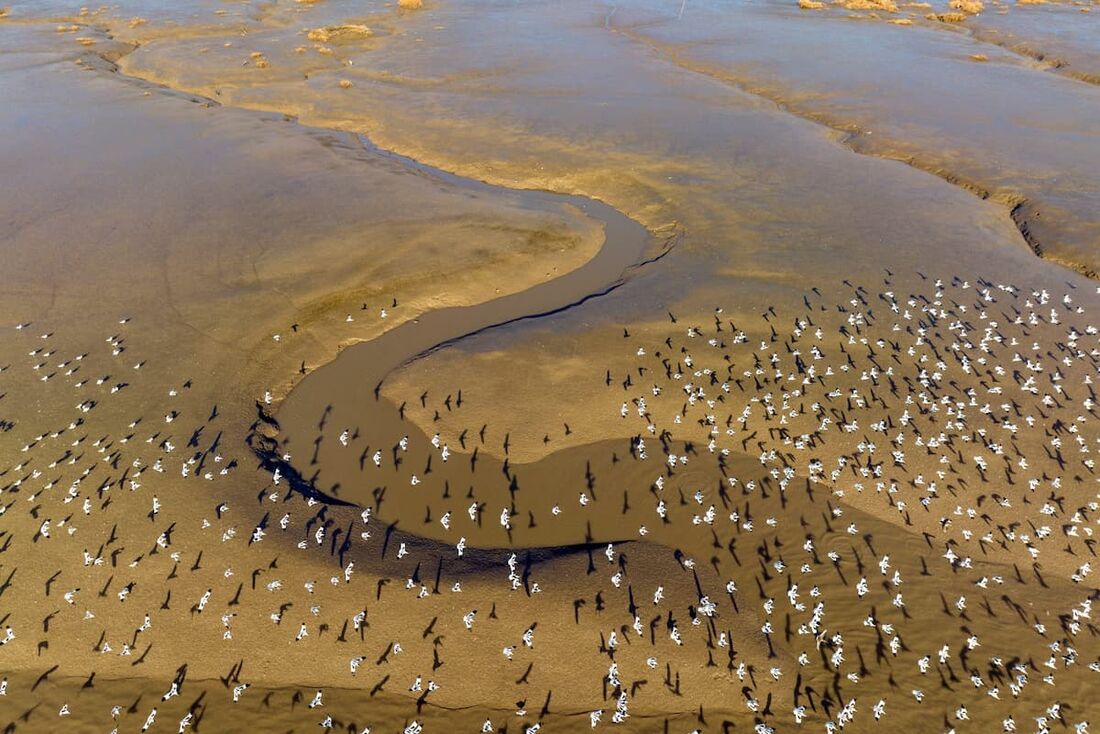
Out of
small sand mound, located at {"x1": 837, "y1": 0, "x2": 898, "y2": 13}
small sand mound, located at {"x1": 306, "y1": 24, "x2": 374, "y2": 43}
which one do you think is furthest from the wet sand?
small sand mound, located at {"x1": 837, "y1": 0, "x2": 898, "y2": 13}

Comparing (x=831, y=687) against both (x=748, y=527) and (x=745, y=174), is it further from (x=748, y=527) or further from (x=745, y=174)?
(x=745, y=174)

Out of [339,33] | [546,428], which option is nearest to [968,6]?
[339,33]

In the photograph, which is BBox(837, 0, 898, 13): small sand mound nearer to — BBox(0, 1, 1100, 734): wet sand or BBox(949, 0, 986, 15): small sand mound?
BBox(949, 0, 986, 15): small sand mound

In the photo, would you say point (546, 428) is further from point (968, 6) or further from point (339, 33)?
point (968, 6)

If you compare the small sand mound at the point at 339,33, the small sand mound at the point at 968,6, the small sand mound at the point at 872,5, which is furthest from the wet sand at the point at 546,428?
the small sand mound at the point at 872,5

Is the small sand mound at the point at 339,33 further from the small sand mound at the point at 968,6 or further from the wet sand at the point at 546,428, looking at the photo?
the small sand mound at the point at 968,6
